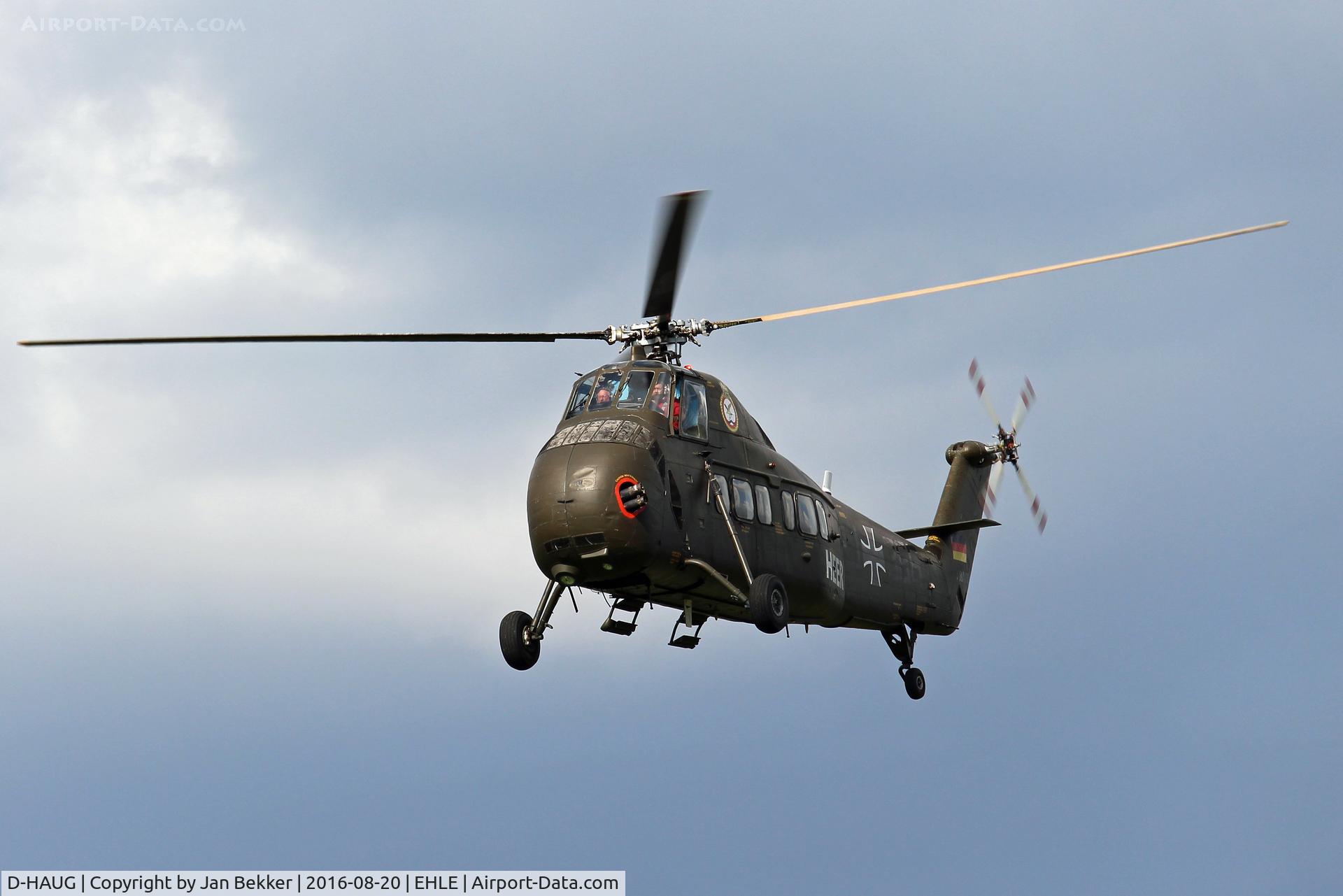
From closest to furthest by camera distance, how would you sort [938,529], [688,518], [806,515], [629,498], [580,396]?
1. [629,498]
2. [688,518]
3. [580,396]
4. [806,515]
5. [938,529]

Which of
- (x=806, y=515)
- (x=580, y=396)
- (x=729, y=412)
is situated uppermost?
(x=729, y=412)

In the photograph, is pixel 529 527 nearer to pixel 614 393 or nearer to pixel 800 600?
pixel 614 393

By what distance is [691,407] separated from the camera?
30750mm

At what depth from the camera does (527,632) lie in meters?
29.9

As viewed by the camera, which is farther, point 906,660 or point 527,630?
point 906,660

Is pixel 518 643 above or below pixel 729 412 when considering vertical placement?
below

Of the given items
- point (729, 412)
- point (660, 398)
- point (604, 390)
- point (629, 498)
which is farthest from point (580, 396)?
point (629, 498)

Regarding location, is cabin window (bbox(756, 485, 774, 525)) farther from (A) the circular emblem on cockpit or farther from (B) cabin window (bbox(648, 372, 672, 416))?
(B) cabin window (bbox(648, 372, 672, 416))

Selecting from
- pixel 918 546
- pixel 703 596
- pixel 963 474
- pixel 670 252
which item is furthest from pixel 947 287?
pixel 963 474

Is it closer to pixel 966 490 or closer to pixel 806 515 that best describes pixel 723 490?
pixel 806 515

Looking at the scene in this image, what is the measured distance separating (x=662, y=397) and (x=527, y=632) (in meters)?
5.31

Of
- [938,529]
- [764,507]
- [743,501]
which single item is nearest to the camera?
[743,501]

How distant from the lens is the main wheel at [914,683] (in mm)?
39219

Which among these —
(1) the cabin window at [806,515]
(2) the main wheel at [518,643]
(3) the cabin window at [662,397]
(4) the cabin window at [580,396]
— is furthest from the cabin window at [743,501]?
(2) the main wheel at [518,643]
